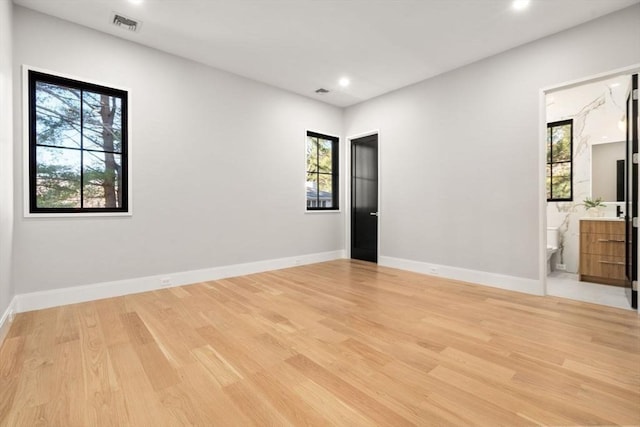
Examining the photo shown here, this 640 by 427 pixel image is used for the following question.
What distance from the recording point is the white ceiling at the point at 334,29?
2.94 metres

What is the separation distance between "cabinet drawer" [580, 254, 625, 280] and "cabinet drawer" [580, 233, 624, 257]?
57 millimetres

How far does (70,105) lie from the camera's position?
128 inches

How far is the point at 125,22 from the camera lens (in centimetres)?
321

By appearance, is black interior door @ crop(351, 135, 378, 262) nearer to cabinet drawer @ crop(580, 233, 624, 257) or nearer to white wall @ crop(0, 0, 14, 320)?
cabinet drawer @ crop(580, 233, 624, 257)

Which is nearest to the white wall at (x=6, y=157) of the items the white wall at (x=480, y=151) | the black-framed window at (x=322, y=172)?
the black-framed window at (x=322, y=172)

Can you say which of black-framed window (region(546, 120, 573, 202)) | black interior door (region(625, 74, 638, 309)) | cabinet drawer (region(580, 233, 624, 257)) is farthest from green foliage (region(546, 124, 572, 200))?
black interior door (region(625, 74, 638, 309))

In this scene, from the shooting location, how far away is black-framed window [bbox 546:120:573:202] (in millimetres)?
4824

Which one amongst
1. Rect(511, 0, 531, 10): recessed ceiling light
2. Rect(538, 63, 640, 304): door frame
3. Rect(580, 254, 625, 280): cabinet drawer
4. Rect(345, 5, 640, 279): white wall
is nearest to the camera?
Rect(511, 0, 531, 10): recessed ceiling light

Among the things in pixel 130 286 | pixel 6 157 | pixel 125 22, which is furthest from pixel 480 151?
pixel 6 157

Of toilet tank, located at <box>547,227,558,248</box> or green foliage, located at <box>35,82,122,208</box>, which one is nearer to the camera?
green foliage, located at <box>35,82,122,208</box>

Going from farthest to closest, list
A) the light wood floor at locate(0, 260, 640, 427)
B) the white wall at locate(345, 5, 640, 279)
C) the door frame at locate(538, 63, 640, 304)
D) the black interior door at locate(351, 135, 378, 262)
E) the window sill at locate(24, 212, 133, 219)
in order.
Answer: the black interior door at locate(351, 135, 378, 262) → the door frame at locate(538, 63, 640, 304) → the white wall at locate(345, 5, 640, 279) → the window sill at locate(24, 212, 133, 219) → the light wood floor at locate(0, 260, 640, 427)

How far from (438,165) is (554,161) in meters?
2.22

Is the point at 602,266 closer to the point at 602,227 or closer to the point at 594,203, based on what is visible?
the point at 602,227

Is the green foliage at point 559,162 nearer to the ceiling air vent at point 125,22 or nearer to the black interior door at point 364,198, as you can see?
the black interior door at point 364,198
